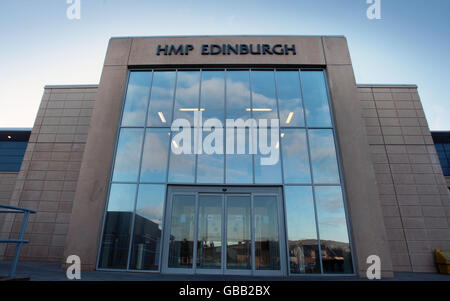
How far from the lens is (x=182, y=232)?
28.7ft

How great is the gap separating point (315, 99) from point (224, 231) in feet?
22.2

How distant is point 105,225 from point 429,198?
14.5 m

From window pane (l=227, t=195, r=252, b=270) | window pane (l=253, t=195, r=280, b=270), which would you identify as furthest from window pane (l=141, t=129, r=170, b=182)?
window pane (l=253, t=195, r=280, b=270)

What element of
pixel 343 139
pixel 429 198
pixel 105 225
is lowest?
pixel 105 225

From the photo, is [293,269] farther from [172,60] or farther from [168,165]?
[172,60]

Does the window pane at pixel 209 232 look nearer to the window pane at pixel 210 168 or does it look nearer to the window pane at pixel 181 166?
the window pane at pixel 210 168

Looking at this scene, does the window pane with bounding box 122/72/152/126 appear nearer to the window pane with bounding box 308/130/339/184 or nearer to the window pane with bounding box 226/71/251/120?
the window pane with bounding box 226/71/251/120

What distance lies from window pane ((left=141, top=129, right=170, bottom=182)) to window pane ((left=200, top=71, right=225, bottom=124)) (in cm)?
195

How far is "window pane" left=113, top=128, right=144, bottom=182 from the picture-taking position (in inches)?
369

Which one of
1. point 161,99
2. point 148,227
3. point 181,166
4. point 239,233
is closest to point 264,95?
point 161,99

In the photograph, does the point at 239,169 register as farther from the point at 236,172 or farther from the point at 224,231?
the point at 224,231

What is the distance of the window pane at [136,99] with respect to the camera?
10.2 meters

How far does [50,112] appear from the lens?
13844mm
